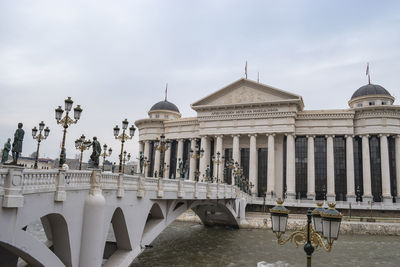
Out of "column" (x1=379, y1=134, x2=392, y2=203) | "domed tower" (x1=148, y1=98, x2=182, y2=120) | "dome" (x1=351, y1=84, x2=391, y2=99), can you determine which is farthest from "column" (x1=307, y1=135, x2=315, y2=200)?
"domed tower" (x1=148, y1=98, x2=182, y2=120)

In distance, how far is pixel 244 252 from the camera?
31062 millimetres

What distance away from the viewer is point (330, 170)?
61219 millimetres

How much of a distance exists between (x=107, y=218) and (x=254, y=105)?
5244cm

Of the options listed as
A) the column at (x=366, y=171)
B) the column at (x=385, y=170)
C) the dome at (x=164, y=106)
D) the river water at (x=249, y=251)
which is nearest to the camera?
the river water at (x=249, y=251)

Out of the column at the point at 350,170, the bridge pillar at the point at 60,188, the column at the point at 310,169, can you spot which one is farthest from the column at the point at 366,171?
the bridge pillar at the point at 60,188

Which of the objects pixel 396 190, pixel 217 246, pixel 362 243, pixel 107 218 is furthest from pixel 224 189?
pixel 396 190

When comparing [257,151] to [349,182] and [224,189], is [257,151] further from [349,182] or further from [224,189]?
[224,189]

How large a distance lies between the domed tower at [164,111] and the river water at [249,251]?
1720 inches

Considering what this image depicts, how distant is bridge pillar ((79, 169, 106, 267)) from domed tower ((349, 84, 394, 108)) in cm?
6240

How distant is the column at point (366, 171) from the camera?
194 ft

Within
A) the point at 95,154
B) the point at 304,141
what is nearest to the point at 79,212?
the point at 95,154

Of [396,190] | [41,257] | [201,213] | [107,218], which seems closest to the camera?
[41,257]

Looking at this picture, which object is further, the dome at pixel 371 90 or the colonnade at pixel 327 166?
the dome at pixel 371 90

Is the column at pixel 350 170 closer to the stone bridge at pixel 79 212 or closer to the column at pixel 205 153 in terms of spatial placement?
the column at pixel 205 153
